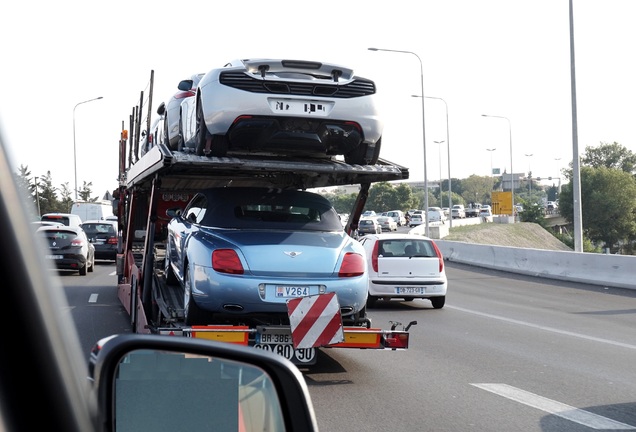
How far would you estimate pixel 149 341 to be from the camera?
189 centimetres

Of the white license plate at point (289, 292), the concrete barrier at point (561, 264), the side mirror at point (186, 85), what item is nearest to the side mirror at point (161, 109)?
the side mirror at point (186, 85)

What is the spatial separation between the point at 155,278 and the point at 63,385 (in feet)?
32.1

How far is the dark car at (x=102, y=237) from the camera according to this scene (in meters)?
31.4

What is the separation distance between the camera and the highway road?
7125 millimetres

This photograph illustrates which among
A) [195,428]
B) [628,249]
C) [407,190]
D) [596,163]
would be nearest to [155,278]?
[195,428]

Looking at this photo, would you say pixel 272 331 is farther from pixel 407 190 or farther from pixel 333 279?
pixel 407 190

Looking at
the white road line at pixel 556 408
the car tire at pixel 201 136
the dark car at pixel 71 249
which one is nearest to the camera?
the white road line at pixel 556 408

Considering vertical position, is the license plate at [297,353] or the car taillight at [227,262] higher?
the car taillight at [227,262]

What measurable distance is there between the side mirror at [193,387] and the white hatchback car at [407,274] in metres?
13.4

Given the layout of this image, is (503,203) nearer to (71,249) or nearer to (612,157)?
(71,249)

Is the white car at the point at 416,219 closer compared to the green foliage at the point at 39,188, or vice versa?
the green foliage at the point at 39,188

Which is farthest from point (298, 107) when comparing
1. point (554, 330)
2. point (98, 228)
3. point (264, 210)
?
point (98, 228)

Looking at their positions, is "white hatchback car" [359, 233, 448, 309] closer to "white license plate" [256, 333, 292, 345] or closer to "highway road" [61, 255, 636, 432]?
"highway road" [61, 255, 636, 432]

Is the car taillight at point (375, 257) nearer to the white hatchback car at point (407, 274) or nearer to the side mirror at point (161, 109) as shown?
the white hatchback car at point (407, 274)
